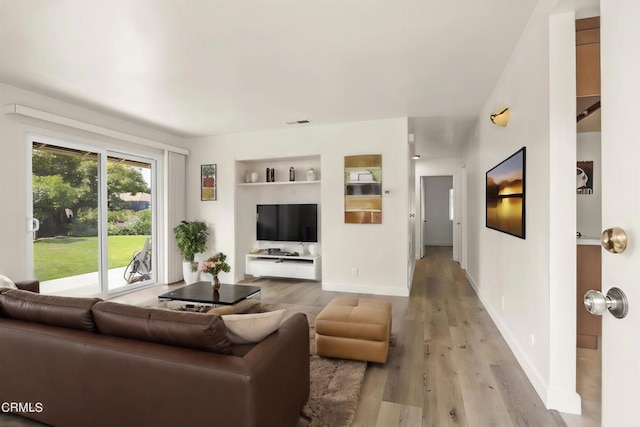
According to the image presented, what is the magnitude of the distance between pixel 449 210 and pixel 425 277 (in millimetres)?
5245

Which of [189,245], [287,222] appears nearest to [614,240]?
[287,222]

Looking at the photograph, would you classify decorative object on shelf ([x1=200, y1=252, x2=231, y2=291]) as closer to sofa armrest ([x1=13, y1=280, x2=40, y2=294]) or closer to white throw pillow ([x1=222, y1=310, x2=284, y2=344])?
sofa armrest ([x1=13, y1=280, x2=40, y2=294])

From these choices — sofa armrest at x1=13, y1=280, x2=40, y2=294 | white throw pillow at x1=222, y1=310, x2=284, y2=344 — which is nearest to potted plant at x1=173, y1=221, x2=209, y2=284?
sofa armrest at x1=13, y1=280, x2=40, y2=294

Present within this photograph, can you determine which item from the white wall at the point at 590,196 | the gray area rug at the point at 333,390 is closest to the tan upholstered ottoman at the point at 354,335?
the gray area rug at the point at 333,390

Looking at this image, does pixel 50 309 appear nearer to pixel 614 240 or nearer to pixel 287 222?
pixel 614 240

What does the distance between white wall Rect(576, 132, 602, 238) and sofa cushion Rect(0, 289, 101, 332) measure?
12.2 ft

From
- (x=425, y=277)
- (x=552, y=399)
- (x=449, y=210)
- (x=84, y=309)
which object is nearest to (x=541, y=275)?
(x=552, y=399)

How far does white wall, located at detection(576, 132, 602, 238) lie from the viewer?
2738 mm

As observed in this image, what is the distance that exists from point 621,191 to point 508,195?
2.20 m

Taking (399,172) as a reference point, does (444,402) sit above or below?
below

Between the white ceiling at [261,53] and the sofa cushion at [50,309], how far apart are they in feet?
6.16

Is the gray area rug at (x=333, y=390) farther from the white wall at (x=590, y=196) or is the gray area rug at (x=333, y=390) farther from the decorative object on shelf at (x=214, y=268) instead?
the white wall at (x=590, y=196)

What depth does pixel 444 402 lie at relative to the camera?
2014mm

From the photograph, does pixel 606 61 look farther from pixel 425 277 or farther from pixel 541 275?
pixel 425 277
